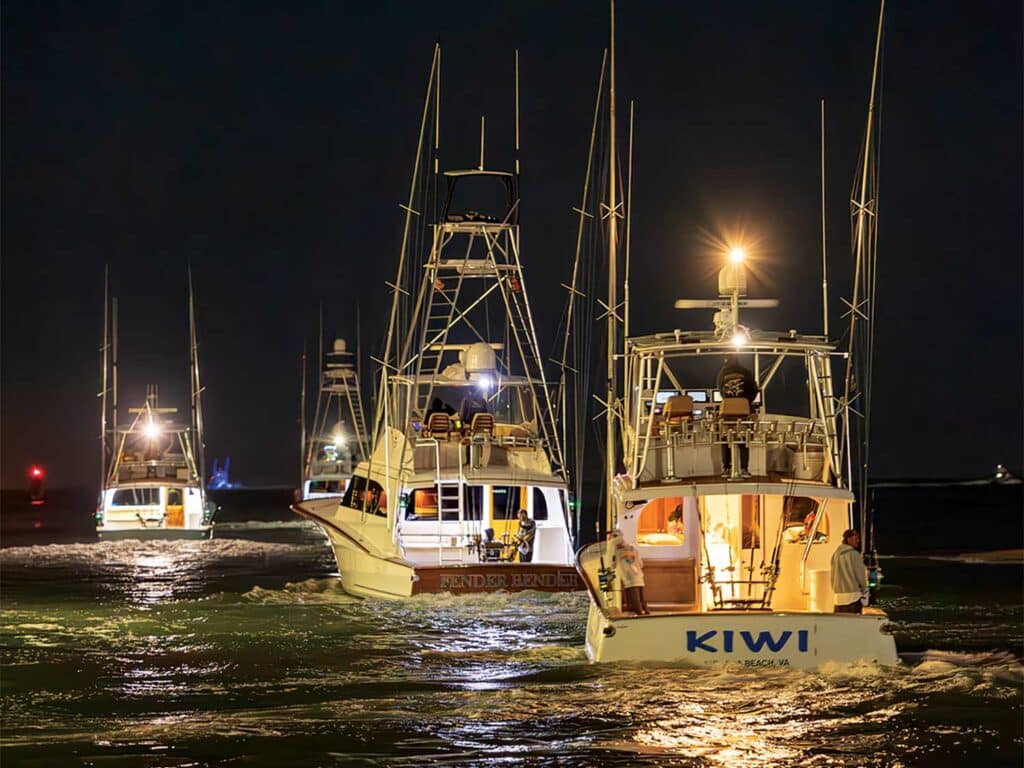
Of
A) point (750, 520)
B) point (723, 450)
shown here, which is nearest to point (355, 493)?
point (750, 520)

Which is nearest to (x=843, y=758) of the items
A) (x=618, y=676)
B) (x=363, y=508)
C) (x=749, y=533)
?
(x=618, y=676)

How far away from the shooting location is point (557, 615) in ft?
90.1

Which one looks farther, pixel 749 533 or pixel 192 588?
pixel 192 588

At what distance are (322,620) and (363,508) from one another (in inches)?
184

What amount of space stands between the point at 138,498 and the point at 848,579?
5366 cm

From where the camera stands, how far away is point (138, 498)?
68.1 m

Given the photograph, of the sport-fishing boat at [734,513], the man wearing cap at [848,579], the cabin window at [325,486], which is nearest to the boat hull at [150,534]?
the cabin window at [325,486]

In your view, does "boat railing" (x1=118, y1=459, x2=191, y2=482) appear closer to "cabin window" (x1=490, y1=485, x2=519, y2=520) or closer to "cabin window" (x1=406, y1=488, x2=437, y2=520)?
"cabin window" (x1=406, y1=488, x2=437, y2=520)

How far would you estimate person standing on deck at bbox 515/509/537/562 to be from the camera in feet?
96.1

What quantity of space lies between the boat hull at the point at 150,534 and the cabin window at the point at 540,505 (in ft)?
88.7

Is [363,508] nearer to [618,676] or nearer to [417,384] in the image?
[417,384]

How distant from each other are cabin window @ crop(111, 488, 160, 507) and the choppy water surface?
94.4 feet

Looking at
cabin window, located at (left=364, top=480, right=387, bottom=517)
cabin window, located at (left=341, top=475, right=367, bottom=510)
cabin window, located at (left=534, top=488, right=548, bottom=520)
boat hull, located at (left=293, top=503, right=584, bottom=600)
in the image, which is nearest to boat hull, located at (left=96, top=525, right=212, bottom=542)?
cabin window, located at (left=341, top=475, right=367, bottom=510)

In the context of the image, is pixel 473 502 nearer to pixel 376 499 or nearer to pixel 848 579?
pixel 376 499
